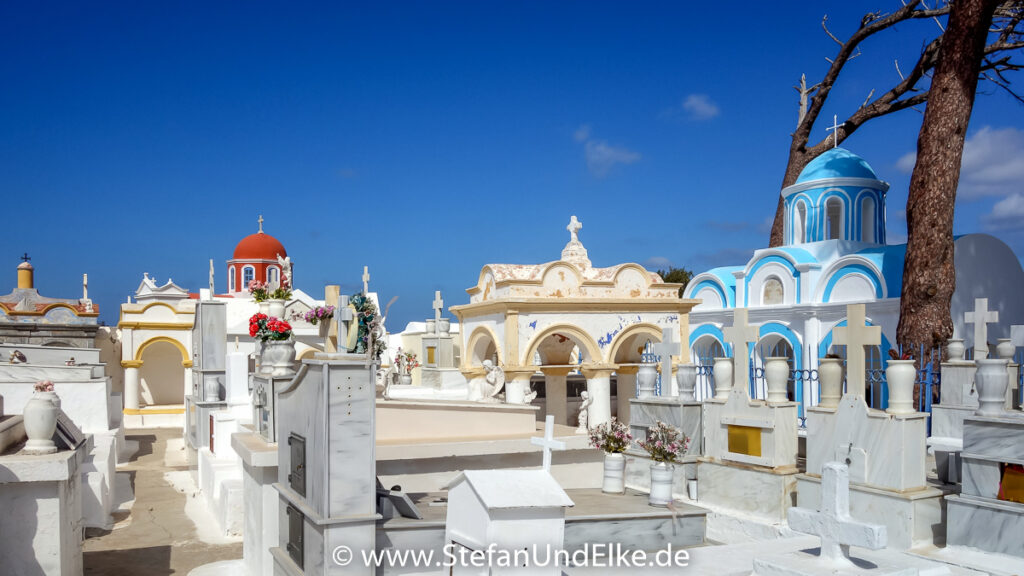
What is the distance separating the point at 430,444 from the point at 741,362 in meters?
4.22

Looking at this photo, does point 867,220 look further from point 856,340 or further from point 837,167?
point 856,340

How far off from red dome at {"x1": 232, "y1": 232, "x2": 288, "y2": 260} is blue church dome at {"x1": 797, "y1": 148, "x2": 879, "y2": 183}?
22.9 meters

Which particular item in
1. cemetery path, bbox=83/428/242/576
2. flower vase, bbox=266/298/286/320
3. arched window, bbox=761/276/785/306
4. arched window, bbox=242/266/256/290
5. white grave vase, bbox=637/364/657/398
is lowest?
cemetery path, bbox=83/428/242/576

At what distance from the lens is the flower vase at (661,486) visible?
8.40 meters

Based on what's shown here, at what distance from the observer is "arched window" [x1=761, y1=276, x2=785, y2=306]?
20.7m

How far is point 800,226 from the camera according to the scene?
22.0 m

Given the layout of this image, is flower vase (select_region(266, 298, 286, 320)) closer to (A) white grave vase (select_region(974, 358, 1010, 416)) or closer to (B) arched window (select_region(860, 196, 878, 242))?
(A) white grave vase (select_region(974, 358, 1010, 416))

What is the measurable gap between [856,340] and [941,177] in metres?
6.73

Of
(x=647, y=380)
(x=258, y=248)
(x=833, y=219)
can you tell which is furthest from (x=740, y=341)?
(x=258, y=248)

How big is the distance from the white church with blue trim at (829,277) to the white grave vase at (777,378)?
A: 8.13m

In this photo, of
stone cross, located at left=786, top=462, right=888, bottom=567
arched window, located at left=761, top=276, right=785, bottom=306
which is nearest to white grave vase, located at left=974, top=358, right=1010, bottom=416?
stone cross, located at left=786, top=462, right=888, bottom=567

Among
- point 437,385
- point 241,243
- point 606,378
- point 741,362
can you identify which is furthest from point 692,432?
point 241,243

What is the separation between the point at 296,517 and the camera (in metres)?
6.98

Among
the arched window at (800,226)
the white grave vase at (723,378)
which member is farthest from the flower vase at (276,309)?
the arched window at (800,226)
